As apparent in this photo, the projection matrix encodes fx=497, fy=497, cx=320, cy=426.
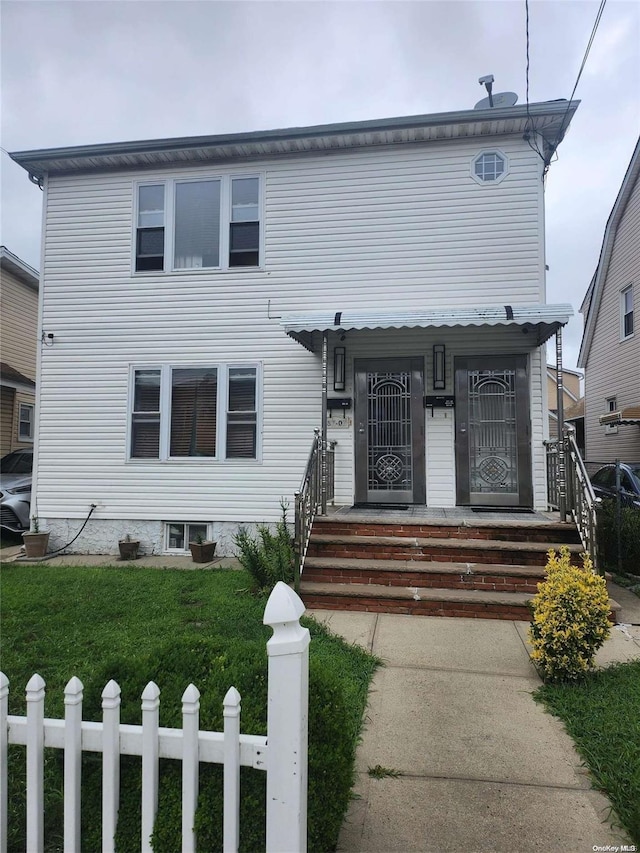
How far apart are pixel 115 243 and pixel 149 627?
6896 mm

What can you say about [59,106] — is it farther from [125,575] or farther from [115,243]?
[125,575]

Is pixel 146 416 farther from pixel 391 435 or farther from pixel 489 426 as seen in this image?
pixel 489 426

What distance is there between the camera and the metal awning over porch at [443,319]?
6.60 metres

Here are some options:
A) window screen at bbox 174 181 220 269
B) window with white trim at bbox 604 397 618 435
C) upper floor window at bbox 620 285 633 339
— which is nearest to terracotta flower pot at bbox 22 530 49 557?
window screen at bbox 174 181 220 269

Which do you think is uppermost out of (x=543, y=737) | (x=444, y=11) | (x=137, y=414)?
(x=444, y=11)

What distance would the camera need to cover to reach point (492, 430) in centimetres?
769

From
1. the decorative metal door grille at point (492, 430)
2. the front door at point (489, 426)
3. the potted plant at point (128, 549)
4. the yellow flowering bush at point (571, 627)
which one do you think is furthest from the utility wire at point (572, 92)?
the potted plant at point (128, 549)

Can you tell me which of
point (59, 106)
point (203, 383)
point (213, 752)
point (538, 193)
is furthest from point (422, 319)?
point (59, 106)

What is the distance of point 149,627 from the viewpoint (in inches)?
189

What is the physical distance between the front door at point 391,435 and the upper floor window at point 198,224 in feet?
10.1

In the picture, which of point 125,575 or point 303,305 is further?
point 303,305

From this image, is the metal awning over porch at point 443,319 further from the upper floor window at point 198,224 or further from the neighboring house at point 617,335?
the neighboring house at point 617,335

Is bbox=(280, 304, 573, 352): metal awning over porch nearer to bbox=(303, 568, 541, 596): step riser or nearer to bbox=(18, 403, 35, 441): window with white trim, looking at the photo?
bbox=(303, 568, 541, 596): step riser

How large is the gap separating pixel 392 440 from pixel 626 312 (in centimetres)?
1057
